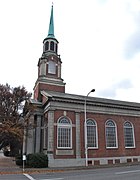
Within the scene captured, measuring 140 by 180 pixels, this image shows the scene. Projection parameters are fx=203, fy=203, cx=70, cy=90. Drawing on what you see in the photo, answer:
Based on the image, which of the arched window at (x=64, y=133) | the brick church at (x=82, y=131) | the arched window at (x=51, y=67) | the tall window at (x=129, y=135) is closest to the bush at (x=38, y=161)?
the brick church at (x=82, y=131)

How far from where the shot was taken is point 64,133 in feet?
88.6

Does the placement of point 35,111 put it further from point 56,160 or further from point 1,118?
point 56,160

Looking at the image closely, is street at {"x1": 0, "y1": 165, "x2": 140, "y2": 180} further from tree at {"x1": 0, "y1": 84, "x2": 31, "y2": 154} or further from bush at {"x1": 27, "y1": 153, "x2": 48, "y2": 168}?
tree at {"x1": 0, "y1": 84, "x2": 31, "y2": 154}

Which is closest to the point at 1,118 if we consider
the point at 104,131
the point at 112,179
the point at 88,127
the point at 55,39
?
the point at 88,127

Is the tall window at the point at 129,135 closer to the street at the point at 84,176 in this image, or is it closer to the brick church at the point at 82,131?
the brick church at the point at 82,131

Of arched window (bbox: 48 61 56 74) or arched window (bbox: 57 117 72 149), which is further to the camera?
arched window (bbox: 48 61 56 74)

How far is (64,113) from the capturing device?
27.6m

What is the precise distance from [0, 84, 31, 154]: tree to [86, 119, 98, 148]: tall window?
9.18m

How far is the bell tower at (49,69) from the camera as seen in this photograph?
1395 inches

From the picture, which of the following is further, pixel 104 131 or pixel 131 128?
pixel 131 128

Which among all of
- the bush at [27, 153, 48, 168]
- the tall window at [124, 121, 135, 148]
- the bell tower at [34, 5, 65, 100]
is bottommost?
the bush at [27, 153, 48, 168]

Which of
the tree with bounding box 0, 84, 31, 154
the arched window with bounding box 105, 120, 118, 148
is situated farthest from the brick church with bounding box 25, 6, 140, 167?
the tree with bounding box 0, 84, 31, 154

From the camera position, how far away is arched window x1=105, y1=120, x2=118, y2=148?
2973 centimetres

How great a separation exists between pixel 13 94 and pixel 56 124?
6883 mm
